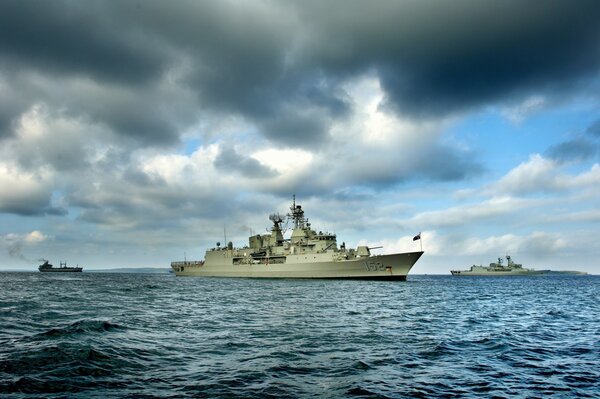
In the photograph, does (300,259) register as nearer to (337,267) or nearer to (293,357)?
(337,267)

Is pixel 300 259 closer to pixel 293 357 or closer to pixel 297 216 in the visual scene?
pixel 297 216

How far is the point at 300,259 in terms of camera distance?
2409 inches

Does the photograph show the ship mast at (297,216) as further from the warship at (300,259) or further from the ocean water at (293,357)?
the ocean water at (293,357)

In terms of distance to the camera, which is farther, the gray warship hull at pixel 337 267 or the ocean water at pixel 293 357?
the gray warship hull at pixel 337 267

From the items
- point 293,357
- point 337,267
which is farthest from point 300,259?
point 293,357

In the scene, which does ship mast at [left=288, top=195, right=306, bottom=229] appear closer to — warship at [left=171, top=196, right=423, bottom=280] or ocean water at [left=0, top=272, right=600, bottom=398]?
warship at [left=171, top=196, right=423, bottom=280]

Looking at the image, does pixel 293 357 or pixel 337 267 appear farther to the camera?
pixel 337 267

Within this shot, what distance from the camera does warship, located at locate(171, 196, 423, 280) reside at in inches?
2243

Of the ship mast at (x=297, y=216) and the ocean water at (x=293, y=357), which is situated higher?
the ship mast at (x=297, y=216)

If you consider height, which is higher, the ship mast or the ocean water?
the ship mast

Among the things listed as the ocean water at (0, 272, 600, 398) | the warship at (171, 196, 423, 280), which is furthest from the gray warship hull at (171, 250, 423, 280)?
the ocean water at (0, 272, 600, 398)

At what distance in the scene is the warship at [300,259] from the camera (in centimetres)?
5697

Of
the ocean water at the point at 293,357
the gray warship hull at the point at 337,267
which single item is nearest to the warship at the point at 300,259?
the gray warship hull at the point at 337,267

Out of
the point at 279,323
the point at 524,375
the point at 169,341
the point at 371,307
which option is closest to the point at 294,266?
the point at 371,307
